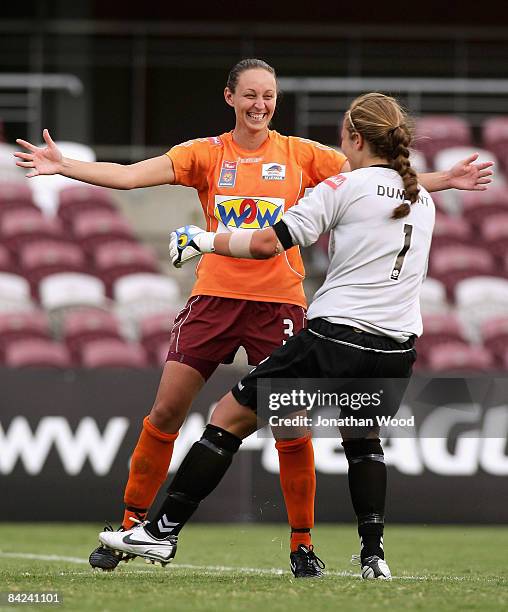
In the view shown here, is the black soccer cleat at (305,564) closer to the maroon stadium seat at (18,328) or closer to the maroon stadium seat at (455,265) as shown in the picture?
the maroon stadium seat at (18,328)

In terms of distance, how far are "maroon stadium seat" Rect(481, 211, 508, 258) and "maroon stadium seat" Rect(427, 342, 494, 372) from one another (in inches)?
76.4

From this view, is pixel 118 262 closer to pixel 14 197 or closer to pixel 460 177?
pixel 14 197

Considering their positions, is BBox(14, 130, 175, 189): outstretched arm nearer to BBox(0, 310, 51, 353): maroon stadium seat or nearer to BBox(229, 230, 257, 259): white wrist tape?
BBox(229, 230, 257, 259): white wrist tape

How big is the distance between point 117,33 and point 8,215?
3115 mm

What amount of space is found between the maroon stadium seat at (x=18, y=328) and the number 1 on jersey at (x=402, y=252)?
6.66 metres

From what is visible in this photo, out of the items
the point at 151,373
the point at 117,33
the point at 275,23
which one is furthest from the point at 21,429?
the point at 275,23

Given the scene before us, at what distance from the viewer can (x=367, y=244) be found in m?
4.56

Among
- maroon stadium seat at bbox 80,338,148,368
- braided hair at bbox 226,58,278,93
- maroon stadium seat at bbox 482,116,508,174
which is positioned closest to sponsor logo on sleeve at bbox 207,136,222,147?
braided hair at bbox 226,58,278,93

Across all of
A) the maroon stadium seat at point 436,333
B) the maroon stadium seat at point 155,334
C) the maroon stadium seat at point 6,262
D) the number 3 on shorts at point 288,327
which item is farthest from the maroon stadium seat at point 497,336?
the number 3 on shorts at point 288,327

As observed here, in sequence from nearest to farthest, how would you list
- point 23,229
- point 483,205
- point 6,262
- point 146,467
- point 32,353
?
point 146,467 → point 32,353 → point 6,262 → point 23,229 → point 483,205

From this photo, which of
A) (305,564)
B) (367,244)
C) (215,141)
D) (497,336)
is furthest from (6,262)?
(367,244)

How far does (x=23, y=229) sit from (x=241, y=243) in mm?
8265

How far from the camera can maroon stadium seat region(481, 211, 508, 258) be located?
12891 millimetres

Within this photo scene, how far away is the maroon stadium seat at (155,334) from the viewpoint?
11.1 metres
